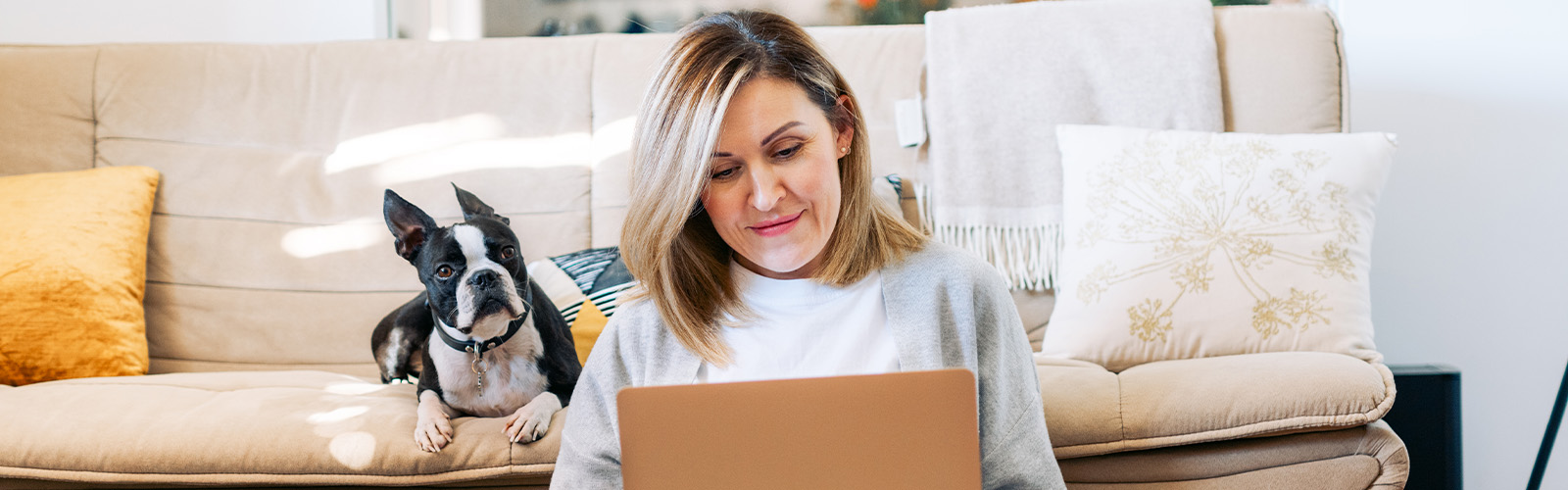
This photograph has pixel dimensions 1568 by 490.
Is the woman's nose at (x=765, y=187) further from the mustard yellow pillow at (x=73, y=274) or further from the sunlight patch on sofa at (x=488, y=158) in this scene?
the mustard yellow pillow at (x=73, y=274)

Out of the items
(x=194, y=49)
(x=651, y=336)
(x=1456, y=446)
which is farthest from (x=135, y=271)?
(x=1456, y=446)

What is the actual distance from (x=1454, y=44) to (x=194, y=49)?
104 inches

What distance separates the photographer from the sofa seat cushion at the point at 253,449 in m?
1.18

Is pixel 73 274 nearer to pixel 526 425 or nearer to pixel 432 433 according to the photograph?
pixel 432 433

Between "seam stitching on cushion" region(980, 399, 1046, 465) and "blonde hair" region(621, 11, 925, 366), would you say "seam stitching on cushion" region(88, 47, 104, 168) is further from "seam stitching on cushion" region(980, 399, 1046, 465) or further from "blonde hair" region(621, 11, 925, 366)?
"seam stitching on cushion" region(980, 399, 1046, 465)

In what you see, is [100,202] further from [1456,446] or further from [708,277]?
[1456,446]

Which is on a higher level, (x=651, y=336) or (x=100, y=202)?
(x=651, y=336)

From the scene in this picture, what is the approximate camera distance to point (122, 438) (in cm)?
Result: 120

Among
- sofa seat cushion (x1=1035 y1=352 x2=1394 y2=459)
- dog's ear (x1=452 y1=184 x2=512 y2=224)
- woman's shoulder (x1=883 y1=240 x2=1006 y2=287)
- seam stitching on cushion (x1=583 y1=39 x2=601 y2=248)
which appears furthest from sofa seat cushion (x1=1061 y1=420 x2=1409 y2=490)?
seam stitching on cushion (x1=583 y1=39 x2=601 y2=248)

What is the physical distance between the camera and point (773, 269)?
0.97 metres

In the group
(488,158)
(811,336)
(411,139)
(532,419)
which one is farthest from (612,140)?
(811,336)

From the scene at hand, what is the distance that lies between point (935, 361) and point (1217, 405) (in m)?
0.43

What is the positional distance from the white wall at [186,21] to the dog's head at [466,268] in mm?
1202

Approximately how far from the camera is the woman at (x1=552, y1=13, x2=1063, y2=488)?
891mm
